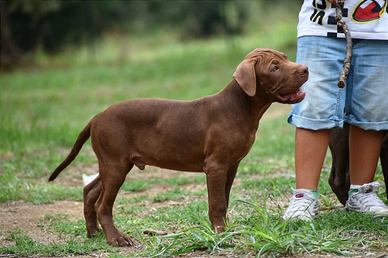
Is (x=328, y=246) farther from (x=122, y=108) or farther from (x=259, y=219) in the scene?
(x=122, y=108)

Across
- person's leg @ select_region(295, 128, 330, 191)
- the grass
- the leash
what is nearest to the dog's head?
the leash

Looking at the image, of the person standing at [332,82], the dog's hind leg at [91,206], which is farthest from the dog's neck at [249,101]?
the dog's hind leg at [91,206]

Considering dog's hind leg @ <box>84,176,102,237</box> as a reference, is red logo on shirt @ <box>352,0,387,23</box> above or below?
above

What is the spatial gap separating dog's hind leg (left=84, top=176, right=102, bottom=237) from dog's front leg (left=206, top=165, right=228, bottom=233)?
3.08 feet

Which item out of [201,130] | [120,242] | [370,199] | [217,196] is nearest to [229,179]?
[217,196]

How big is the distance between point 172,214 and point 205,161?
97 cm

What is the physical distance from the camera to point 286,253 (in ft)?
8.95

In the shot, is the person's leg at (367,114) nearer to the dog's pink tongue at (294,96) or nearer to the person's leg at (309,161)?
the person's leg at (309,161)

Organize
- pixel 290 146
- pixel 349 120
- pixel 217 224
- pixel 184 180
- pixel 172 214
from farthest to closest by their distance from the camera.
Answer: pixel 290 146
pixel 184 180
pixel 172 214
pixel 349 120
pixel 217 224

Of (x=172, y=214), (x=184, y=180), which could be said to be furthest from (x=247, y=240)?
(x=184, y=180)

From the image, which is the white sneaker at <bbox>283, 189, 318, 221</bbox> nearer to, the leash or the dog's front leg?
the dog's front leg

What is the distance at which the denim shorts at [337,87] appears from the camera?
3.43 m

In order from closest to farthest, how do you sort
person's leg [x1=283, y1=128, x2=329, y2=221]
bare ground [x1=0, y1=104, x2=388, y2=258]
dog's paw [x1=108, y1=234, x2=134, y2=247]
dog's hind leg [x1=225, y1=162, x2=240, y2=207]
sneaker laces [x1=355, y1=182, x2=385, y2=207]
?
bare ground [x1=0, y1=104, x2=388, y2=258] < dog's paw [x1=108, y1=234, x2=134, y2=247] < dog's hind leg [x1=225, y1=162, x2=240, y2=207] < person's leg [x1=283, y1=128, x2=329, y2=221] < sneaker laces [x1=355, y1=182, x2=385, y2=207]

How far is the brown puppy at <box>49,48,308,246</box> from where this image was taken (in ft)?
10.2
